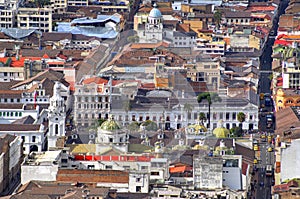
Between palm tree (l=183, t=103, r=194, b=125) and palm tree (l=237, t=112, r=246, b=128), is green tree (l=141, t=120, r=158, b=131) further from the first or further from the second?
palm tree (l=237, t=112, r=246, b=128)

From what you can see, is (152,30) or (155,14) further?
(155,14)

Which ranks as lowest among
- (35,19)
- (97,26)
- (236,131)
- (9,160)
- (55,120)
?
(236,131)

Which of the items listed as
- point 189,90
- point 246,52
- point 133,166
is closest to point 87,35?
point 246,52

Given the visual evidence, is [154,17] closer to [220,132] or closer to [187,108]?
[187,108]

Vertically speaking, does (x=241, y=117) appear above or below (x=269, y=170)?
above

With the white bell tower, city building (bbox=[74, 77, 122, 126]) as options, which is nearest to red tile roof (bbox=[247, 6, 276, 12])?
city building (bbox=[74, 77, 122, 126])

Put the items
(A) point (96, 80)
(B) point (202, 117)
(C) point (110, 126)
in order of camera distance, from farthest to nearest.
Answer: (A) point (96, 80) < (B) point (202, 117) < (C) point (110, 126)

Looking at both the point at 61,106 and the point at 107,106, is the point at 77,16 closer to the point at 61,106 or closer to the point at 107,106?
the point at 107,106

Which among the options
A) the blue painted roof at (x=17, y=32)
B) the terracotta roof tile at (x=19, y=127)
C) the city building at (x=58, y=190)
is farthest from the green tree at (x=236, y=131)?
the blue painted roof at (x=17, y=32)

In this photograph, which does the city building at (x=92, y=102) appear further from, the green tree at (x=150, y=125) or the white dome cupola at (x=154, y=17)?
the white dome cupola at (x=154, y=17)

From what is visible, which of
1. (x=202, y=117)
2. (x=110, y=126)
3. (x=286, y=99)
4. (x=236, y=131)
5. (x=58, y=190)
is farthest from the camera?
(x=286, y=99)

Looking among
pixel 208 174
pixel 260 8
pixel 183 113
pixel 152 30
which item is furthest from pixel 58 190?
pixel 260 8
